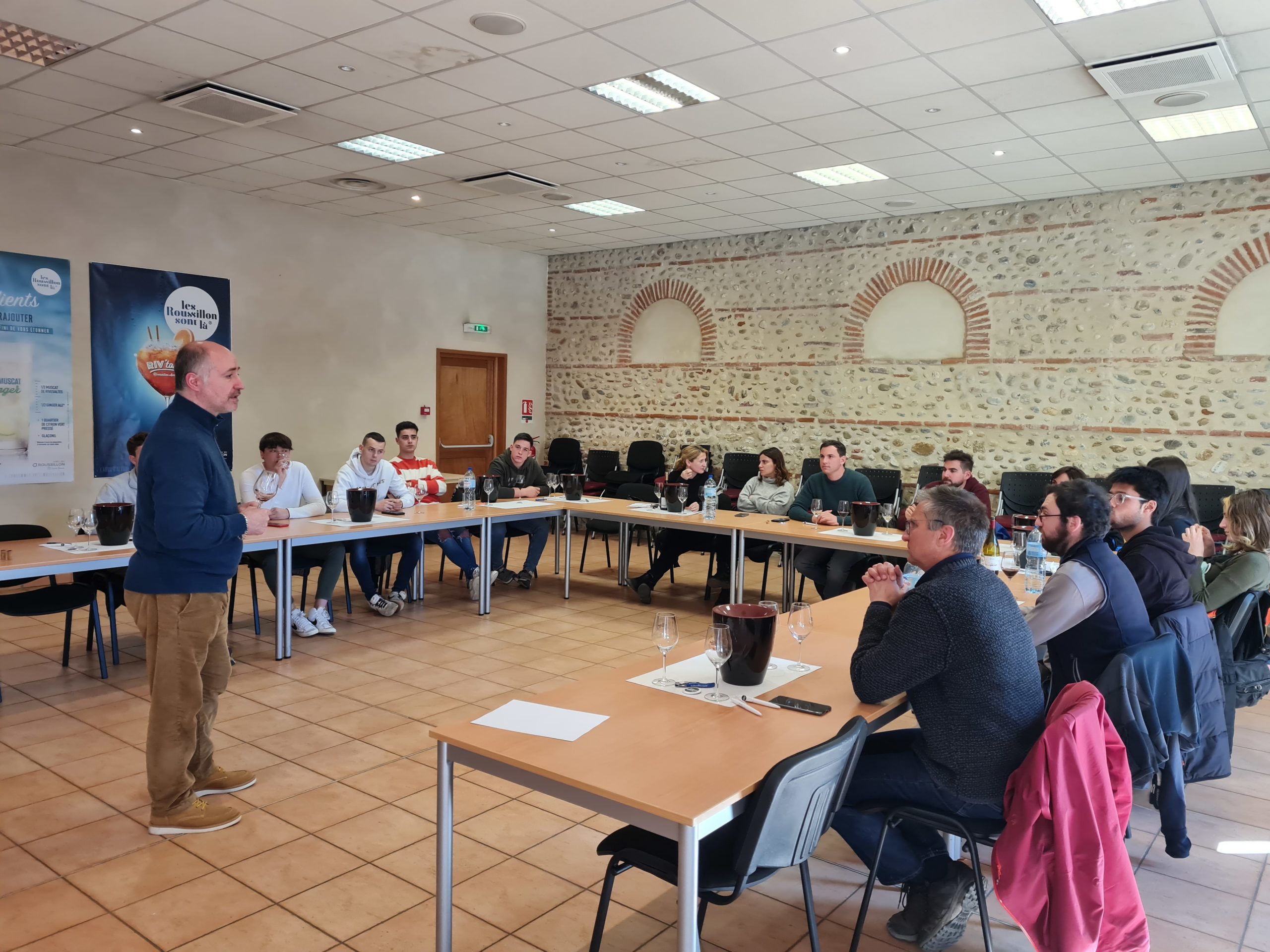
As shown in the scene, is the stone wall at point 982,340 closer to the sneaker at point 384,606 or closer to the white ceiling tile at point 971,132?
the white ceiling tile at point 971,132

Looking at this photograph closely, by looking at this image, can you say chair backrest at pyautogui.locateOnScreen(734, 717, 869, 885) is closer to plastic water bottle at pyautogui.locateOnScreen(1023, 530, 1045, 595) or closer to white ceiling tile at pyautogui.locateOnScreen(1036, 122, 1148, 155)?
plastic water bottle at pyautogui.locateOnScreen(1023, 530, 1045, 595)

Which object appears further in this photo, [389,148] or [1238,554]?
[389,148]

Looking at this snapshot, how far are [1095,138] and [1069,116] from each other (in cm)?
58

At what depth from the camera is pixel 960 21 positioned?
4180 mm

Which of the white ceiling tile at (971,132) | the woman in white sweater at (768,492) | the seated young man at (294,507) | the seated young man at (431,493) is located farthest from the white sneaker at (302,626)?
the white ceiling tile at (971,132)

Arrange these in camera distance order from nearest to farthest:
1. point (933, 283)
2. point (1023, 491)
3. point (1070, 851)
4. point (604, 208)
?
point (1070, 851), point (1023, 491), point (933, 283), point (604, 208)

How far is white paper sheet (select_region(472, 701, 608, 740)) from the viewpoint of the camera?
2016mm

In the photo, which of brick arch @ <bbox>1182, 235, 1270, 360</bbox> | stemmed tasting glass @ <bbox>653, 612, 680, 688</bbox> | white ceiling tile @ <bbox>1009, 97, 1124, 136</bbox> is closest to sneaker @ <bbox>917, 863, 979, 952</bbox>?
stemmed tasting glass @ <bbox>653, 612, 680, 688</bbox>

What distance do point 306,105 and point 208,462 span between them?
11.8 feet

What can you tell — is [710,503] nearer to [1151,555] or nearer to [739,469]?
[739,469]

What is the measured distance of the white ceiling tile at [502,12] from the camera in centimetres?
411

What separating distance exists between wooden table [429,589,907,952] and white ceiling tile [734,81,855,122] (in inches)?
151

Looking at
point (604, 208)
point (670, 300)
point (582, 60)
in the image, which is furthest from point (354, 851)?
point (670, 300)

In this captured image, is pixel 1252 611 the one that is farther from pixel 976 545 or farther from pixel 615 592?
pixel 615 592
